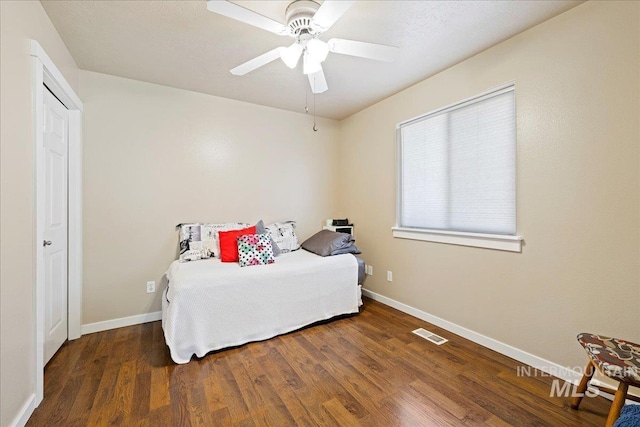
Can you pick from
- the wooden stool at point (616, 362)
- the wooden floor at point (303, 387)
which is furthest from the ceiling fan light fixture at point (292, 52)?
the wooden stool at point (616, 362)

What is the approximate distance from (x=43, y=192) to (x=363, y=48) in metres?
2.31

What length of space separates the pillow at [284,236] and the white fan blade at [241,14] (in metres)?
2.25

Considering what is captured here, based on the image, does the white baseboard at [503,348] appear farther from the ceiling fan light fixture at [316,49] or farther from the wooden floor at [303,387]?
the ceiling fan light fixture at [316,49]

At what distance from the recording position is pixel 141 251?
9.43 feet

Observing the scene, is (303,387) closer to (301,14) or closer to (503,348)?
(503,348)

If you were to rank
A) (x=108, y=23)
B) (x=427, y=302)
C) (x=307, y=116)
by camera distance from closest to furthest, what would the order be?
(x=108, y=23), (x=427, y=302), (x=307, y=116)

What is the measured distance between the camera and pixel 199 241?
299cm

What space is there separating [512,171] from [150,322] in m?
3.81

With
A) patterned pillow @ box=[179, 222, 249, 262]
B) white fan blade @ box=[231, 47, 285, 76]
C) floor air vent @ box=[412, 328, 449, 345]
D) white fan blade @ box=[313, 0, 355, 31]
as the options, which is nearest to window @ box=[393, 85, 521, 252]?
floor air vent @ box=[412, 328, 449, 345]

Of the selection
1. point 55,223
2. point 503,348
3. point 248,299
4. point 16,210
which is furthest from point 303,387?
point 55,223

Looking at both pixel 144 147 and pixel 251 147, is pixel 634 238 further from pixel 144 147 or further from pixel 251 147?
pixel 144 147

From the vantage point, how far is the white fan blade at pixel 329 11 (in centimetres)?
136

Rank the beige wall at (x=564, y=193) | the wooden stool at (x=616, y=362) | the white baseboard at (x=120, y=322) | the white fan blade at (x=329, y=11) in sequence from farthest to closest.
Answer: the white baseboard at (x=120, y=322), the beige wall at (x=564, y=193), the white fan blade at (x=329, y=11), the wooden stool at (x=616, y=362)

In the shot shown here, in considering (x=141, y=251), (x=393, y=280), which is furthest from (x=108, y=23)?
Answer: (x=393, y=280)
